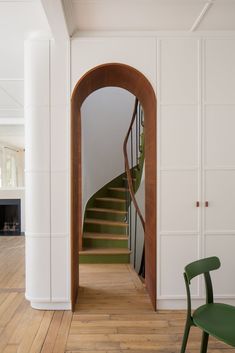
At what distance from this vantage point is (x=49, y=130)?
8.89 ft

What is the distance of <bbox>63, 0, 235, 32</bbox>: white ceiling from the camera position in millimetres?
2285

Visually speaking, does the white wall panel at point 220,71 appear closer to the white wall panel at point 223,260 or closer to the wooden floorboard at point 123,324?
the white wall panel at point 223,260

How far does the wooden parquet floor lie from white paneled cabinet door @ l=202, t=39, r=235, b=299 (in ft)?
2.36

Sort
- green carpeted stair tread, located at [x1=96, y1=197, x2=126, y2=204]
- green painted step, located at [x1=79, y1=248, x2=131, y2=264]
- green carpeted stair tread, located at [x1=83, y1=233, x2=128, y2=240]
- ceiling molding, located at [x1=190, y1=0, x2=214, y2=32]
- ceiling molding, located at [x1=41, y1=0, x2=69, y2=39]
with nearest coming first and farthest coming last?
Result: ceiling molding, located at [x1=41, y1=0, x2=69, y2=39] → ceiling molding, located at [x1=190, y1=0, x2=214, y2=32] → green painted step, located at [x1=79, y1=248, x2=131, y2=264] → green carpeted stair tread, located at [x1=83, y1=233, x2=128, y2=240] → green carpeted stair tread, located at [x1=96, y1=197, x2=126, y2=204]

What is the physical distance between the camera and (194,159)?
8.96 ft

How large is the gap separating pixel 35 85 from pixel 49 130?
471mm

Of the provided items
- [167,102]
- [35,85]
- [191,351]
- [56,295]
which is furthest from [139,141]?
[191,351]

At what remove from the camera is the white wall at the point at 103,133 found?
17.6 feet

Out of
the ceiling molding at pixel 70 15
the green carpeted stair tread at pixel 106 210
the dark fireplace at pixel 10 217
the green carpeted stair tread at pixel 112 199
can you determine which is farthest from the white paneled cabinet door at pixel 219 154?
the dark fireplace at pixel 10 217

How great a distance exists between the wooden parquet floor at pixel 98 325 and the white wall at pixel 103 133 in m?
2.34

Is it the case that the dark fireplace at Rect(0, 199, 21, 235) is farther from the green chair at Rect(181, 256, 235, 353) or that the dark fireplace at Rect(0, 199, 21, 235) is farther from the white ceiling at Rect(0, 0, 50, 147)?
the green chair at Rect(181, 256, 235, 353)

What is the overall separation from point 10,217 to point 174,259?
5.75 meters

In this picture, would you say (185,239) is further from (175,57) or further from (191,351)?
(175,57)

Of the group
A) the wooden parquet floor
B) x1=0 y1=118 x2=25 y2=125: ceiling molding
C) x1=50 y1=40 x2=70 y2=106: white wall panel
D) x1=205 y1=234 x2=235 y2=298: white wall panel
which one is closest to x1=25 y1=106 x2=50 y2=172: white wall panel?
x1=50 y1=40 x2=70 y2=106: white wall panel
